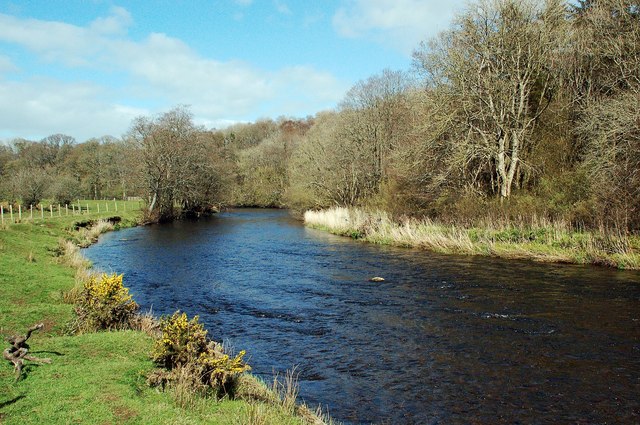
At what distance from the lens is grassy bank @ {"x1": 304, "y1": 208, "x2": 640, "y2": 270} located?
21.8 meters

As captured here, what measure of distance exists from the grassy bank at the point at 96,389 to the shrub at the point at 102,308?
0.44 m

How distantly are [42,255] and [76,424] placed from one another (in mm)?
17823

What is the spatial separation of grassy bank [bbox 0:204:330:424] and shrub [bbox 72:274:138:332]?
440 millimetres

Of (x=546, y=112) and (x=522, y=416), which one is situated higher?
(x=546, y=112)

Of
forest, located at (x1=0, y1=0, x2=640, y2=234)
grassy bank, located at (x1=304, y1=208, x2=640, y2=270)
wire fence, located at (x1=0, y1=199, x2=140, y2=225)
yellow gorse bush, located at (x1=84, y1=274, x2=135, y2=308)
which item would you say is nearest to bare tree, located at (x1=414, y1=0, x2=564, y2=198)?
forest, located at (x1=0, y1=0, x2=640, y2=234)

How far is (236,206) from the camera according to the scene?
89.2 m

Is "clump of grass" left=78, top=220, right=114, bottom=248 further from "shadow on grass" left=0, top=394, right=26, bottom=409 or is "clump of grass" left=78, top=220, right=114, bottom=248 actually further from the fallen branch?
"shadow on grass" left=0, top=394, right=26, bottom=409

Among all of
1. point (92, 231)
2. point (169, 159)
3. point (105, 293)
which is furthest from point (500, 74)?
point (169, 159)

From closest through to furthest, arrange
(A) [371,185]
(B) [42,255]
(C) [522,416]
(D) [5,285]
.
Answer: (C) [522,416] < (D) [5,285] < (B) [42,255] < (A) [371,185]

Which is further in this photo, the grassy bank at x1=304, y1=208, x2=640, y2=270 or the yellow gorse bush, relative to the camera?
the grassy bank at x1=304, y1=208, x2=640, y2=270

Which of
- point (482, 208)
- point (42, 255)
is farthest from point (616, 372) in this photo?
point (42, 255)

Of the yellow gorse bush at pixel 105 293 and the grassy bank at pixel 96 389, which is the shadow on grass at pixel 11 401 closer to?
the grassy bank at pixel 96 389

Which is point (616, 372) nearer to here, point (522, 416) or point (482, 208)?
point (522, 416)

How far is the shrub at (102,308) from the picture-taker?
35.5 ft
